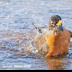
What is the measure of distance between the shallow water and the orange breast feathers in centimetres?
14

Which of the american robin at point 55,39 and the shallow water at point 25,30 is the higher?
the american robin at point 55,39

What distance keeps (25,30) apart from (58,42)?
1.69 m

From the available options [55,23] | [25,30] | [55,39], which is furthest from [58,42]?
[25,30]

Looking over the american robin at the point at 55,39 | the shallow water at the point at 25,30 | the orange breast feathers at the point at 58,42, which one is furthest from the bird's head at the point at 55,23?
the shallow water at the point at 25,30

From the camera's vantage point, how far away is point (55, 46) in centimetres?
355

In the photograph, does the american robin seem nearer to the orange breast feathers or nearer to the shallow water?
the orange breast feathers

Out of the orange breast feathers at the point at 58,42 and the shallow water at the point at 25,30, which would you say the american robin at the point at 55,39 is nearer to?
the orange breast feathers at the point at 58,42

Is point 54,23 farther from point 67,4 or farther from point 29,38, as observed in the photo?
point 67,4

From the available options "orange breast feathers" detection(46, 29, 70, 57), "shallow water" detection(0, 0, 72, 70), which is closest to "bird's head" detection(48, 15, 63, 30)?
"orange breast feathers" detection(46, 29, 70, 57)

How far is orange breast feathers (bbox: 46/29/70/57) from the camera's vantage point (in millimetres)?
3520

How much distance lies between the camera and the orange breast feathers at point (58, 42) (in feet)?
11.5

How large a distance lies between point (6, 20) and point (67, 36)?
2.61 metres

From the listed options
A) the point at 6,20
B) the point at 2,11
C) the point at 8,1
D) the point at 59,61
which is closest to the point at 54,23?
the point at 59,61

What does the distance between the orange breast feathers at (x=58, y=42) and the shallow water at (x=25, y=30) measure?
14 cm
